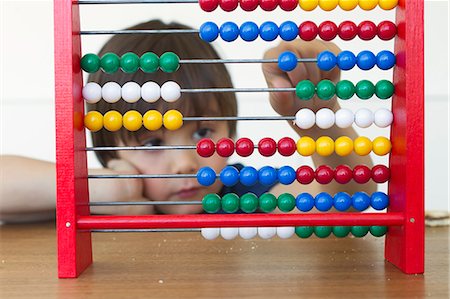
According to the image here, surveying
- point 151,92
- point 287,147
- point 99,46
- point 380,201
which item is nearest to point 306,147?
point 287,147

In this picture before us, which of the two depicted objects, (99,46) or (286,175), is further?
(99,46)

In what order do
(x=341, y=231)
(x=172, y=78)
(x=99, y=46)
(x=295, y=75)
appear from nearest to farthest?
(x=341, y=231) → (x=295, y=75) → (x=172, y=78) → (x=99, y=46)

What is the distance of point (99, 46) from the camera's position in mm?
2363

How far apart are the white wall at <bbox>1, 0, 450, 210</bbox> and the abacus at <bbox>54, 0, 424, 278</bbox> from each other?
1.33 metres

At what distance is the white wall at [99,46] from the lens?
2.34 meters

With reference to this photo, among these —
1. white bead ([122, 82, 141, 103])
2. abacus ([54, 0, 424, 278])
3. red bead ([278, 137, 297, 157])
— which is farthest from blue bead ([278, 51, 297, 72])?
white bead ([122, 82, 141, 103])

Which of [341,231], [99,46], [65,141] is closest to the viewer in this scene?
[65,141]

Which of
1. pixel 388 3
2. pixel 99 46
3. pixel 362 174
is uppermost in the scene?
pixel 99 46

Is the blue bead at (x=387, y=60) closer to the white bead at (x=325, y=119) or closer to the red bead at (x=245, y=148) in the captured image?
the white bead at (x=325, y=119)

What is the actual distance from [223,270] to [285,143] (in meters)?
0.20

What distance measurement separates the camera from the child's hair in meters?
1.64

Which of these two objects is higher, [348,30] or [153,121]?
[348,30]

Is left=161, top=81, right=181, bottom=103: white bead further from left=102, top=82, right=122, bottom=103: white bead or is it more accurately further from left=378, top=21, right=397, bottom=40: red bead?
left=378, top=21, right=397, bottom=40: red bead

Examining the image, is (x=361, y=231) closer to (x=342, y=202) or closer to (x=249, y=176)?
(x=342, y=202)
